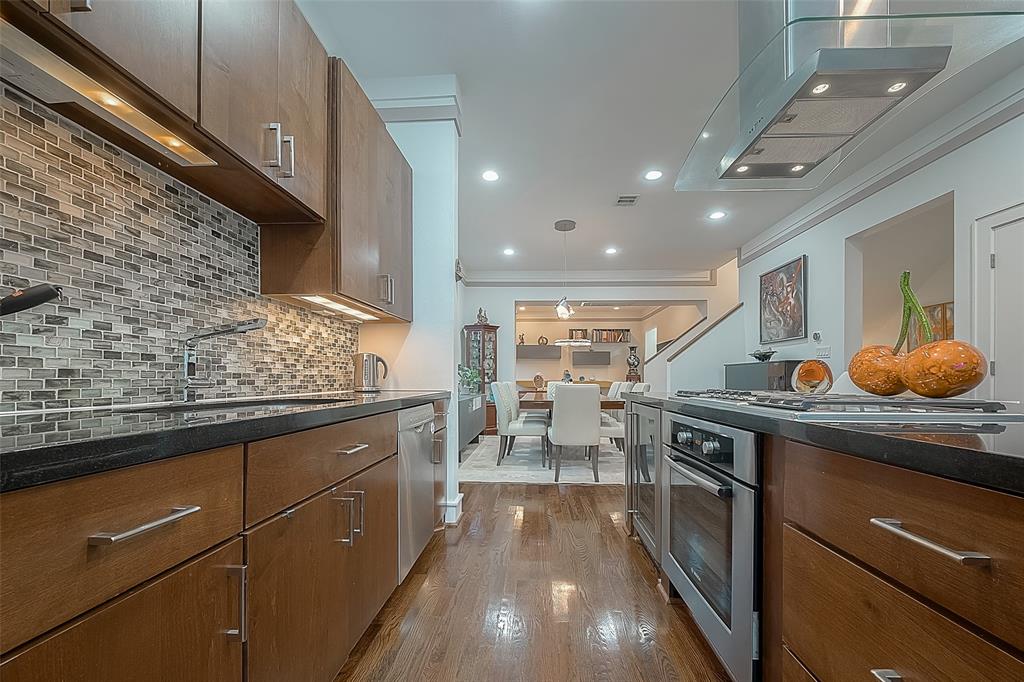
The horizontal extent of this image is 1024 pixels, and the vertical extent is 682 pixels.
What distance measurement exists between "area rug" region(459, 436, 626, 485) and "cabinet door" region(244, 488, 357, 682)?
9.92 feet

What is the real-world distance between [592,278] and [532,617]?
6950 mm

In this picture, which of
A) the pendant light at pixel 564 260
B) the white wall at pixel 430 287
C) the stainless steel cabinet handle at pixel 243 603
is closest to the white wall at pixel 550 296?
the pendant light at pixel 564 260

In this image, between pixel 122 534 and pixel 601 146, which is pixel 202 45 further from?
pixel 601 146

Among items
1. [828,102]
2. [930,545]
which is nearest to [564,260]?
[828,102]

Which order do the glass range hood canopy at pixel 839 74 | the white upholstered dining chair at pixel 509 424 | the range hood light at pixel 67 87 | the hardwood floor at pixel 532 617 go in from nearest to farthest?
the range hood light at pixel 67 87 < the glass range hood canopy at pixel 839 74 < the hardwood floor at pixel 532 617 < the white upholstered dining chair at pixel 509 424

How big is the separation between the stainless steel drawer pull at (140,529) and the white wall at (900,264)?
16.9 ft

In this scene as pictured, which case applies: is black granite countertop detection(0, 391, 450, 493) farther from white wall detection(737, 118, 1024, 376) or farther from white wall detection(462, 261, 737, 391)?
white wall detection(462, 261, 737, 391)

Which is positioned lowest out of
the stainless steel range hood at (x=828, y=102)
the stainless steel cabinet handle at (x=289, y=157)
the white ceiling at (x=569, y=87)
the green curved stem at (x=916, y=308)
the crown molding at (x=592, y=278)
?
the green curved stem at (x=916, y=308)

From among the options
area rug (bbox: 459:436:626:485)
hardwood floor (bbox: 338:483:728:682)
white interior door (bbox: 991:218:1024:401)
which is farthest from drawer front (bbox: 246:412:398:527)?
white interior door (bbox: 991:218:1024:401)

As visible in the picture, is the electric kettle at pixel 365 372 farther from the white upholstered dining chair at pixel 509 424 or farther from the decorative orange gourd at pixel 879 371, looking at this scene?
the white upholstered dining chair at pixel 509 424

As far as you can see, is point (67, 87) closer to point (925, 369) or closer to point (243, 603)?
point (243, 603)

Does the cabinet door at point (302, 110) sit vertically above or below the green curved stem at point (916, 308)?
above

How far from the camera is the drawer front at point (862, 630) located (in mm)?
653

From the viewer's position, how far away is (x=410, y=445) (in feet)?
7.35
